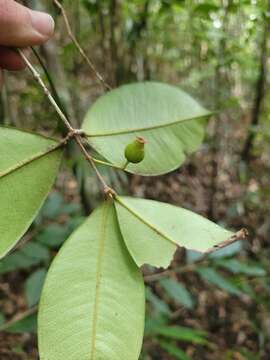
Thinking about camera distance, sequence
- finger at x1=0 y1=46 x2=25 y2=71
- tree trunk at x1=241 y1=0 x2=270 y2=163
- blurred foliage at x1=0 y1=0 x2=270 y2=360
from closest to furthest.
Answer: finger at x1=0 y1=46 x2=25 y2=71, blurred foliage at x1=0 y1=0 x2=270 y2=360, tree trunk at x1=241 y1=0 x2=270 y2=163

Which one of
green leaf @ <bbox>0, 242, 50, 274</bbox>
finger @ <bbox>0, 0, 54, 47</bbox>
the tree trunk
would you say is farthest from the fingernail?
the tree trunk

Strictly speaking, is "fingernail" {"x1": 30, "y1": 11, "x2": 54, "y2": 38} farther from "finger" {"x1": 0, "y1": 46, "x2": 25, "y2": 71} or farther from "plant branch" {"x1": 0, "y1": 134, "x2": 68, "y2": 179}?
"plant branch" {"x1": 0, "y1": 134, "x2": 68, "y2": 179}

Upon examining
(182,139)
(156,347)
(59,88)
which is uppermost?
(59,88)

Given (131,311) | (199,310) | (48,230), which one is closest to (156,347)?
(199,310)

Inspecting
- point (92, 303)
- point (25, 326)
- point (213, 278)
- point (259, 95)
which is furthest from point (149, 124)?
point (259, 95)

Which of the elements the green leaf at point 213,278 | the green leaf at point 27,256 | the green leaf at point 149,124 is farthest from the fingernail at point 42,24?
the green leaf at point 213,278

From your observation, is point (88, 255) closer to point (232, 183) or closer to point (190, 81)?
point (190, 81)

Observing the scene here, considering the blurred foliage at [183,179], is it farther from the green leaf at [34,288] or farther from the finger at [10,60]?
the finger at [10,60]
